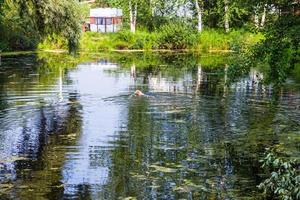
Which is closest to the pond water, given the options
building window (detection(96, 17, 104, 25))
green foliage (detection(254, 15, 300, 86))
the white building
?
green foliage (detection(254, 15, 300, 86))

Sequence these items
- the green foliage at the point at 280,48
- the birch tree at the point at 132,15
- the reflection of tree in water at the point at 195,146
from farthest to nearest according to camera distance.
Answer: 1. the birch tree at the point at 132,15
2. the reflection of tree in water at the point at 195,146
3. the green foliage at the point at 280,48

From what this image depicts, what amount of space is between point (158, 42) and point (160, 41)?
0.28 meters

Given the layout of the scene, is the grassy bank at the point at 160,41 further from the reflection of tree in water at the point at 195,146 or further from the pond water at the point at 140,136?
the reflection of tree in water at the point at 195,146

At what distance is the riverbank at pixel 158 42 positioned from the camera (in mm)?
64000

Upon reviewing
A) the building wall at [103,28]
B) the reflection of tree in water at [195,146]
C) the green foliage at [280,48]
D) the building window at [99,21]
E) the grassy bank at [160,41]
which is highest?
the building window at [99,21]

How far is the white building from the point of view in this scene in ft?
261

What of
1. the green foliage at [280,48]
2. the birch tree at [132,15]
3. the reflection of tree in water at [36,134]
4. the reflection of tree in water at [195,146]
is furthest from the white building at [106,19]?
the green foliage at [280,48]

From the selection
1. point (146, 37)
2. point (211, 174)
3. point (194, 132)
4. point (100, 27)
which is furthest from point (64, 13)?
point (100, 27)

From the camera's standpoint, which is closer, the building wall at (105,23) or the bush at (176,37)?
the bush at (176,37)

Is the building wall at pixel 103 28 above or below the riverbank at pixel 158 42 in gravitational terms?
above

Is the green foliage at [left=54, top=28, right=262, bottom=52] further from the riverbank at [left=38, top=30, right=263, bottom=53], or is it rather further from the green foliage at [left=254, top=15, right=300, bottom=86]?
the green foliage at [left=254, top=15, right=300, bottom=86]

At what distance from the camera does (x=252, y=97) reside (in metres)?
26.5

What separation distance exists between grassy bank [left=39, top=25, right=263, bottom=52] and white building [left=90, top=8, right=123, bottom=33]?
1282 cm

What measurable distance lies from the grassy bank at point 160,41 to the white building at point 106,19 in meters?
12.8
